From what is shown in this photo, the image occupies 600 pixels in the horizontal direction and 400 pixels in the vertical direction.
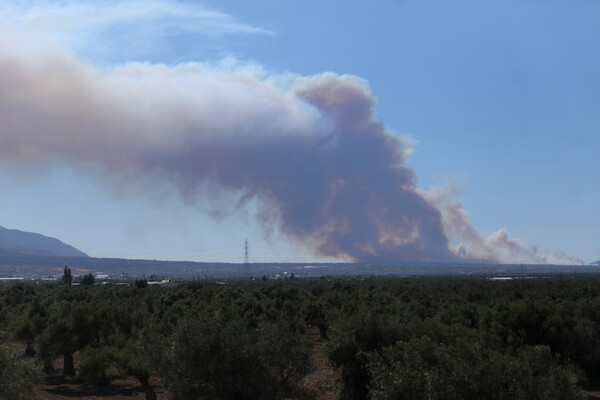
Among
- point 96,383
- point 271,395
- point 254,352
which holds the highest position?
point 254,352

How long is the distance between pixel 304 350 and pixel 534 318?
19.4 meters

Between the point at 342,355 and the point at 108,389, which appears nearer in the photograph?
the point at 342,355

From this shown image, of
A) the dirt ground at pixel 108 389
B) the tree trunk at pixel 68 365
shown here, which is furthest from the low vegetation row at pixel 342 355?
the dirt ground at pixel 108 389

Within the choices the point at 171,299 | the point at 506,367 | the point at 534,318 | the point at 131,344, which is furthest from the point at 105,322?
the point at 171,299

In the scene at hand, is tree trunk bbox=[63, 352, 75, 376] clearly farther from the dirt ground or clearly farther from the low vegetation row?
the dirt ground

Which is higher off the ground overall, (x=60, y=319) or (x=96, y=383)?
(x=60, y=319)

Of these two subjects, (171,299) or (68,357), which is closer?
(68,357)

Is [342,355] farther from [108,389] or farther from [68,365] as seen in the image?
[68,365]

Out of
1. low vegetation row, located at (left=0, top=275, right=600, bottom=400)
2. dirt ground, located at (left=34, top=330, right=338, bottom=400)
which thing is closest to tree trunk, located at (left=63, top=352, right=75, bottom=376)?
low vegetation row, located at (left=0, top=275, right=600, bottom=400)

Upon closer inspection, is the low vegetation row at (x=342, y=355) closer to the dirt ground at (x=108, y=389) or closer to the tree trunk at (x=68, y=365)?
the tree trunk at (x=68, y=365)

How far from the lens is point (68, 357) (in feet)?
143

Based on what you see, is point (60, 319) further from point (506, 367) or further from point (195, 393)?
point (506, 367)

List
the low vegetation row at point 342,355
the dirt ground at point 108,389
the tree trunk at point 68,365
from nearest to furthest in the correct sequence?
the low vegetation row at point 342,355
the dirt ground at point 108,389
the tree trunk at point 68,365

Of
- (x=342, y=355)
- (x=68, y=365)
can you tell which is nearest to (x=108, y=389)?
(x=68, y=365)
